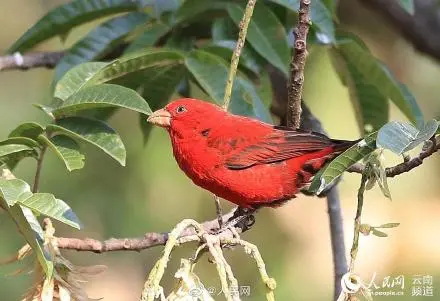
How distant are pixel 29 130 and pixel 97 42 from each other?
86 cm

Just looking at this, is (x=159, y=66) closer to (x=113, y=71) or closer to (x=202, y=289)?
(x=113, y=71)

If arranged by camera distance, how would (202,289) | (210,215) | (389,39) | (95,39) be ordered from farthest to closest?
(389,39), (210,215), (95,39), (202,289)

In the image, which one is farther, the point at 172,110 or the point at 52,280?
the point at 172,110

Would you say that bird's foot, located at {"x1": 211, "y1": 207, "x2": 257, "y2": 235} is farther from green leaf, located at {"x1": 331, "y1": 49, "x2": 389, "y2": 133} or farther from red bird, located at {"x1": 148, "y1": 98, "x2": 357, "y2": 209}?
green leaf, located at {"x1": 331, "y1": 49, "x2": 389, "y2": 133}

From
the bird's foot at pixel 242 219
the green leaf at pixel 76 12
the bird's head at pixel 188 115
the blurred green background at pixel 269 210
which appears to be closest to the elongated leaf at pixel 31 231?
the bird's foot at pixel 242 219

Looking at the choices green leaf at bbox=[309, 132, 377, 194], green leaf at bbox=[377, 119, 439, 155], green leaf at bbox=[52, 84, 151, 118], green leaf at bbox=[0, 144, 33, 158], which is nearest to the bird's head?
green leaf at bbox=[52, 84, 151, 118]

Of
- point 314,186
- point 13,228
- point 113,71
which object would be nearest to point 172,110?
point 113,71

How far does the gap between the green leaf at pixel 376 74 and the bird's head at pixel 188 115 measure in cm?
51

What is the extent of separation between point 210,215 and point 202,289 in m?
2.83

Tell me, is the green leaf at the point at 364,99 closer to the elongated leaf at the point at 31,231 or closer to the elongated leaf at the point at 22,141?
the elongated leaf at the point at 22,141

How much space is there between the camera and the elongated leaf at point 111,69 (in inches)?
92.5

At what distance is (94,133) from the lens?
2.22m

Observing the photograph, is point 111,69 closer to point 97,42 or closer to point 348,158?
point 97,42

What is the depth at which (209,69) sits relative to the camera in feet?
8.39
